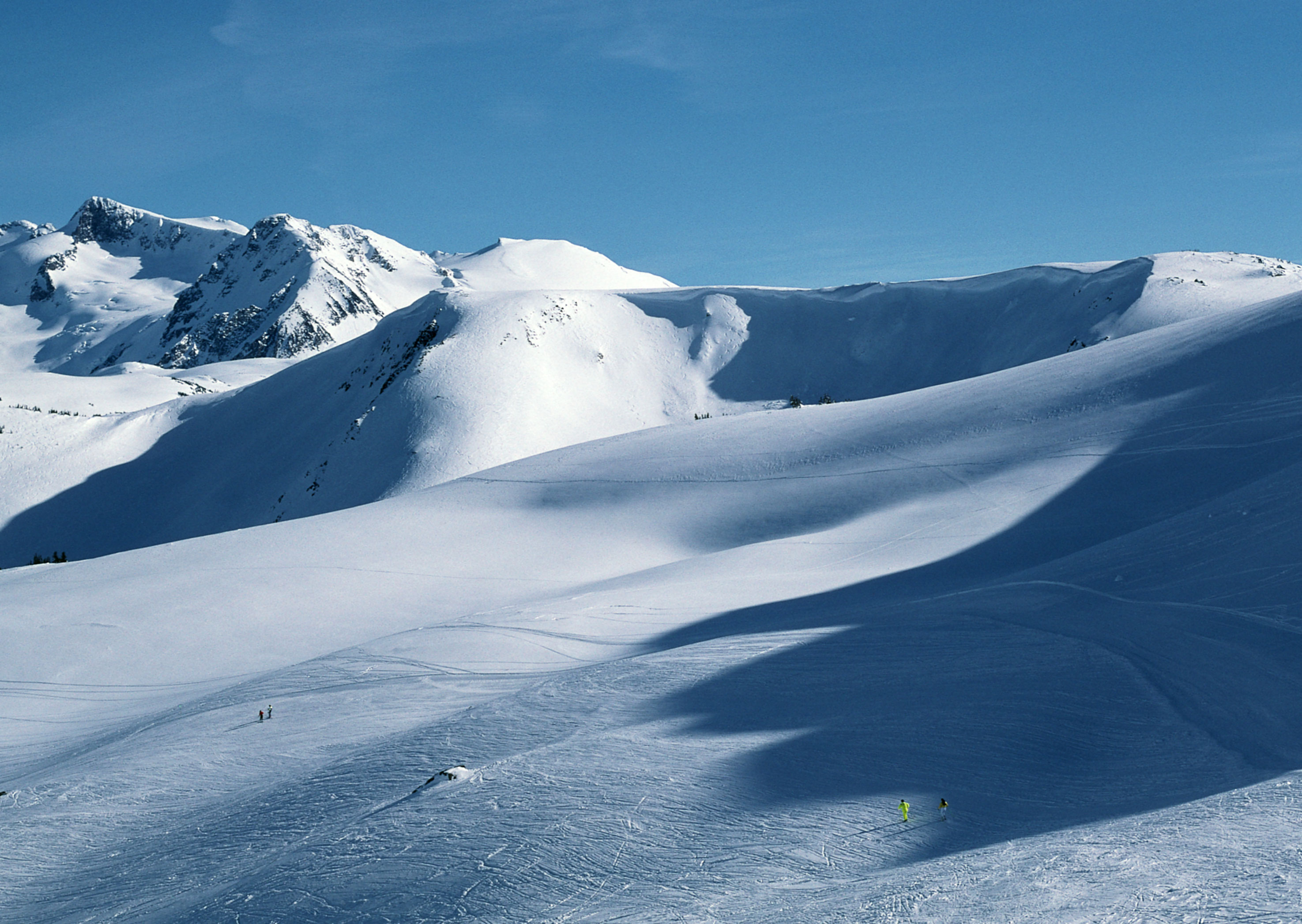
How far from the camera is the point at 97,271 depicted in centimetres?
15625

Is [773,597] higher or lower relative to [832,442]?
lower

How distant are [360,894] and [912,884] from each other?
345 cm

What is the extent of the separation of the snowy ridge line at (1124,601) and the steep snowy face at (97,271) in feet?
429

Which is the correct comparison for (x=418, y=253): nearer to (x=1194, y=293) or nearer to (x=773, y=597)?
(x=1194, y=293)

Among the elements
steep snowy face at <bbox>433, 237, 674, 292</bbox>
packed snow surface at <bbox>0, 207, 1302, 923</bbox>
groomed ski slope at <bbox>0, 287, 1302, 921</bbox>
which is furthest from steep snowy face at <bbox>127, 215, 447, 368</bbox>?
groomed ski slope at <bbox>0, 287, 1302, 921</bbox>

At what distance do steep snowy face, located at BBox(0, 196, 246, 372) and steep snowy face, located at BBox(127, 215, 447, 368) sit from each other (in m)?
13.9

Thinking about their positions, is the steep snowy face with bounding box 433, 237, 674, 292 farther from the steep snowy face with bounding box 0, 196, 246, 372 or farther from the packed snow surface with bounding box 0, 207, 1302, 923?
the packed snow surface with bounding box 0, 207, 1302, 923

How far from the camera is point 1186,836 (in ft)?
19.2

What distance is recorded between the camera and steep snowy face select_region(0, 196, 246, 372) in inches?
5138

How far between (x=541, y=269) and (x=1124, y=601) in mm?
106879

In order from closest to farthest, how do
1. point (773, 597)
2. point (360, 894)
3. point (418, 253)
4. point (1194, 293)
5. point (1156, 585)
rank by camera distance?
point (360, 894)
point (1156, 585)
point (773, 597)
point (1194, 293)
point (418, 253)

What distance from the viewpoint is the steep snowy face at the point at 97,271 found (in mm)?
130500

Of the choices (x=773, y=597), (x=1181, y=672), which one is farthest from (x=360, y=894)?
(x=773, y=597)

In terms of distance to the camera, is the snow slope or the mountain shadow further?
the snow slope
